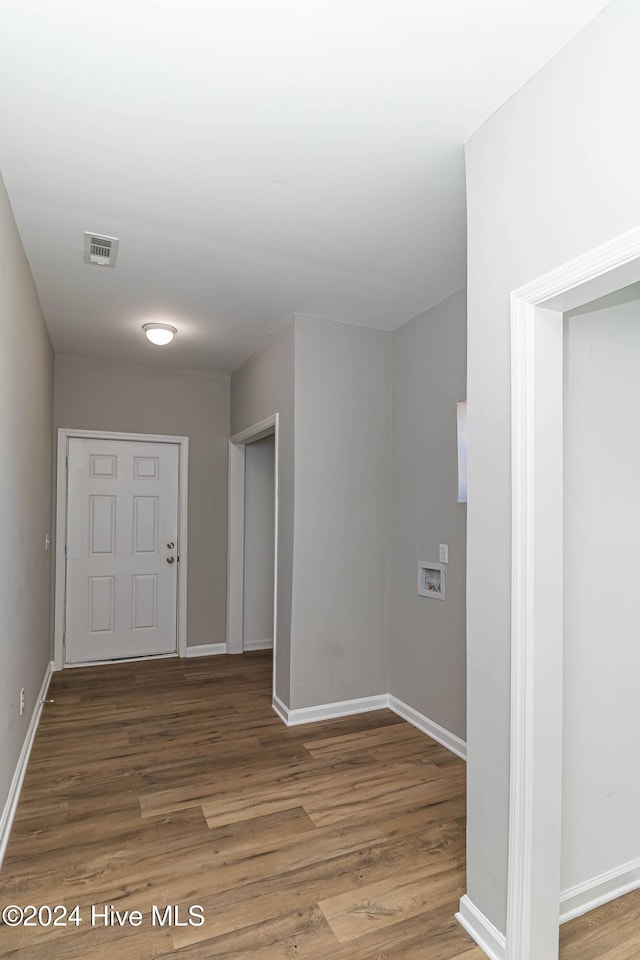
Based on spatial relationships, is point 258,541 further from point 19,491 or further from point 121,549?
point 19,491

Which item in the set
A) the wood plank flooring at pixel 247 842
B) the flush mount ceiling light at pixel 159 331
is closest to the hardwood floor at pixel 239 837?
the wood plank flooring at pixel 247 842

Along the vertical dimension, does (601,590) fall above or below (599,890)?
above

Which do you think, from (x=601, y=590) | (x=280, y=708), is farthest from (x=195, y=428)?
(x=601, y=590)

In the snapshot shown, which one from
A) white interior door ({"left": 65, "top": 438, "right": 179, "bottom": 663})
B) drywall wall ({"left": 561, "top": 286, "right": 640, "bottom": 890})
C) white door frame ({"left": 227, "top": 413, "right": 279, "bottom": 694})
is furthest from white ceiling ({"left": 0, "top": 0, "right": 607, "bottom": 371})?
white door frame ({"left": 227, "top": 413, "right": 279, "bottom": 694})

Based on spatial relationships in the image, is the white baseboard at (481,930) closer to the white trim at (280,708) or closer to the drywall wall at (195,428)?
the white trim at (280,708)

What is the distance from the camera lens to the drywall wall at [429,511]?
3.20 metres

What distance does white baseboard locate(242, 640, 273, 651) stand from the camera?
5376mm

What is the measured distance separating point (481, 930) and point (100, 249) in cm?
322

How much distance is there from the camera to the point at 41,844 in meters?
2.26

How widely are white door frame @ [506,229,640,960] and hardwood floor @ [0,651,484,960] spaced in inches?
13.0

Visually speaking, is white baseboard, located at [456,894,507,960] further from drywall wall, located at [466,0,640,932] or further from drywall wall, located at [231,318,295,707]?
drywall wall, located at [231,318,295,707]

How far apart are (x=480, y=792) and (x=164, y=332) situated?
3.36 meters

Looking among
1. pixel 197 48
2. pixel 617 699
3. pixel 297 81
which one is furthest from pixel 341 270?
pixel 617 699

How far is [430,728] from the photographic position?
11.1 feet
